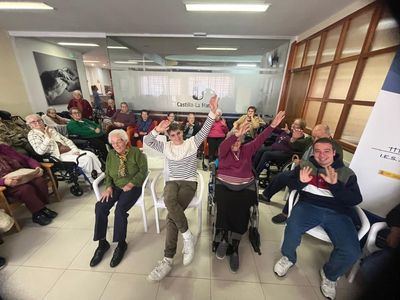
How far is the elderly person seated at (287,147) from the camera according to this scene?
2551 mm

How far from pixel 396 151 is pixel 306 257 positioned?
1220mm

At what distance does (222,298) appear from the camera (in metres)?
1.32

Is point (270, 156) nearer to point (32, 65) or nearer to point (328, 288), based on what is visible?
point (328, 288)

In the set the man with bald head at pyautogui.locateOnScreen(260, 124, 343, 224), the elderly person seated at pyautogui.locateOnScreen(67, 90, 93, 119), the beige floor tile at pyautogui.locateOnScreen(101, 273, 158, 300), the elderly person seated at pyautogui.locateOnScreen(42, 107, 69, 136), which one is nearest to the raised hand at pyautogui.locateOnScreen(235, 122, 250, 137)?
the man with bald head at pyautogui.locateOnScreen(260, 124, 343, 224)

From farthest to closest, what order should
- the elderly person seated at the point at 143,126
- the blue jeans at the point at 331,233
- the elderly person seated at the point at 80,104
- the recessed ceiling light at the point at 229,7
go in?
the elderly person seated at the point at 80,104 → the elderly person seated at the point at 143,126 → the recessed ceiling light at the point at 229,7 → the blue jeans at the point at 331,233

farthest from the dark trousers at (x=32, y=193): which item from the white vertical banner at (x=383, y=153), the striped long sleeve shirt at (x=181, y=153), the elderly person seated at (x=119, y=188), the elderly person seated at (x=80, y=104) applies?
the white vertical banner at (x=383, y=153)

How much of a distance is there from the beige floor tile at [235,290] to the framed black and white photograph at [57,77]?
6.42 metres

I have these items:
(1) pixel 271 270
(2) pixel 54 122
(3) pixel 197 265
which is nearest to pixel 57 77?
(2) pixel 54 122

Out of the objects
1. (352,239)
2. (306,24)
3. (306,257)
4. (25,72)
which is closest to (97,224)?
(306,257)

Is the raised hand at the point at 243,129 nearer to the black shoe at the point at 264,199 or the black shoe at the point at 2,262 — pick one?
the black shoe at the point at 264,199

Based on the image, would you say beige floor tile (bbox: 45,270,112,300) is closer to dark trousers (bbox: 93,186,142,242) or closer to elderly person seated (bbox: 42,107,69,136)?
dark trousers (bbox: 93,186,142,242)

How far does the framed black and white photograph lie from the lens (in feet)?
16.2

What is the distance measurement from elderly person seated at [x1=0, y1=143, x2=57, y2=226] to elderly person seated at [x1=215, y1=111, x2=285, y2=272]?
1.98m

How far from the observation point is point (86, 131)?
3234 millimetres
